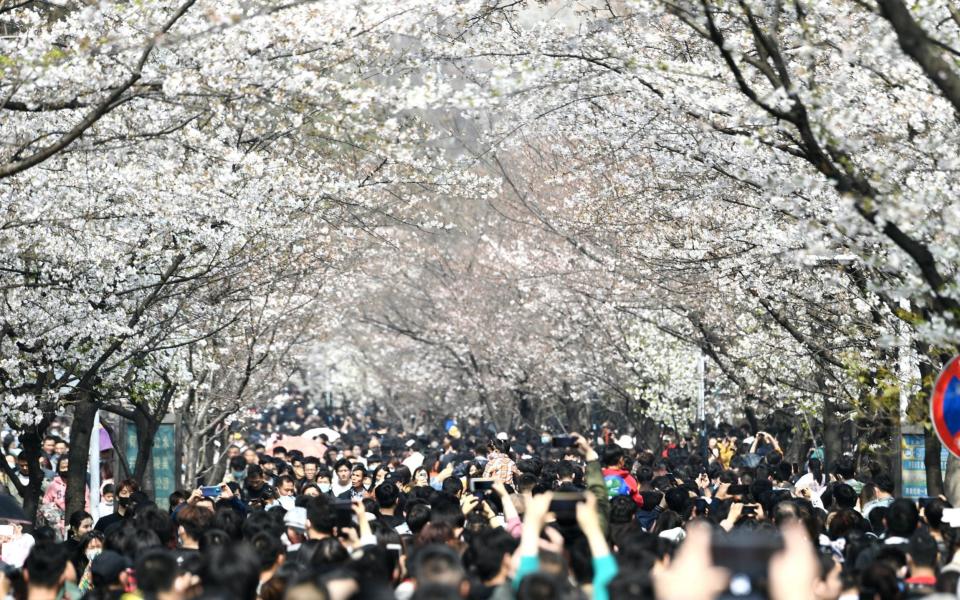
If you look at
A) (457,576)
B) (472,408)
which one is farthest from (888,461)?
(472,408)

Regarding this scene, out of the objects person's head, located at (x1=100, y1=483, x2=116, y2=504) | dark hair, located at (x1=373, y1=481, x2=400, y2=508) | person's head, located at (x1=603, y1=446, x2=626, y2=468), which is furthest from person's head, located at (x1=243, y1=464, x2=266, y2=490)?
dark hair, located at (x1=373, y1=481, x2=400, y2=508)

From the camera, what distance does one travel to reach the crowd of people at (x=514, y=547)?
594 centimetres

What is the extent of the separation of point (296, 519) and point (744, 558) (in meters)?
5.67

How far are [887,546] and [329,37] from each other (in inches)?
216

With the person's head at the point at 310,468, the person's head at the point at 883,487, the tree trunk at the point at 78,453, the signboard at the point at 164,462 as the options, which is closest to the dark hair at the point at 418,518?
the person's head at the point at 883,487

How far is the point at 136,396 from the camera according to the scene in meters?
16.9

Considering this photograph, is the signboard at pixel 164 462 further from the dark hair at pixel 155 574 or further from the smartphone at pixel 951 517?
the dark hair at pixel 155 574

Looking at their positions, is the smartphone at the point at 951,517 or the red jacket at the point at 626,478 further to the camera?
the red jacket at the point at 626,478

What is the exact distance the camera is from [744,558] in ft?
18.6

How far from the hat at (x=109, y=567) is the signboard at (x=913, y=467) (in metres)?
8.89

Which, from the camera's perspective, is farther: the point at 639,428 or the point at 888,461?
the point at 639,428

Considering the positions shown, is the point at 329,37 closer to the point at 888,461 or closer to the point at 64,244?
the point at 64,244

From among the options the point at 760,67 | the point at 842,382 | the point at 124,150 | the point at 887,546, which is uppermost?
the point at 124,150

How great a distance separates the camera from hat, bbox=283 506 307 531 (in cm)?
1056
